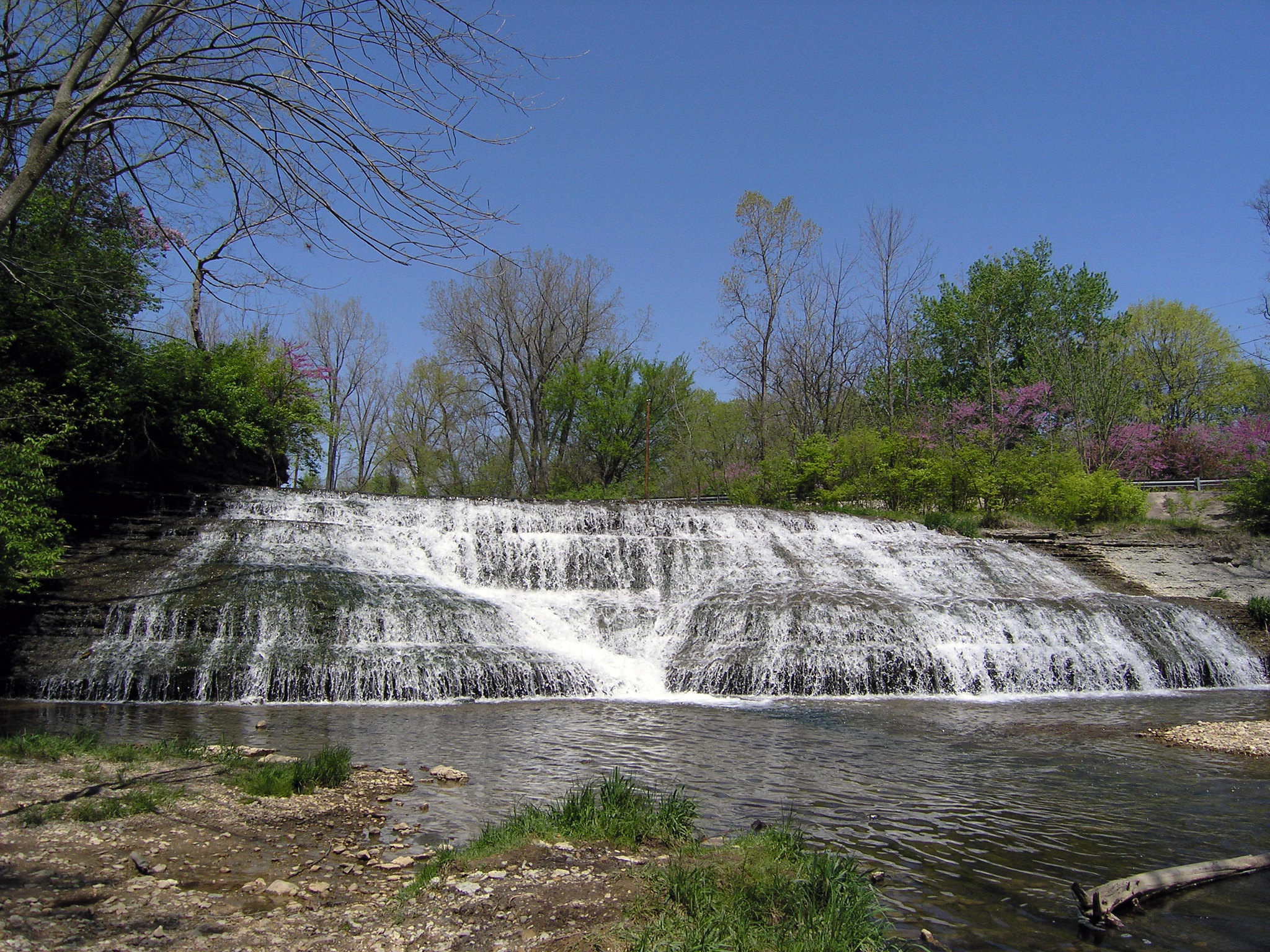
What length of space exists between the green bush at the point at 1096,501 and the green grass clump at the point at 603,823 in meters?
23.5

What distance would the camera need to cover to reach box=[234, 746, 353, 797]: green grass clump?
5293 millimetres

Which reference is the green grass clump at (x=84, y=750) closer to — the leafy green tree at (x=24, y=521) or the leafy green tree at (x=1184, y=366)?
the leafy green tree at (x=24, y=521)

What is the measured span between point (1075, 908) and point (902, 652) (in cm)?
940

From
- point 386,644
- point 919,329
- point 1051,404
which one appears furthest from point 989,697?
point 919,329

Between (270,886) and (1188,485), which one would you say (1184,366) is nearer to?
(1188,485)

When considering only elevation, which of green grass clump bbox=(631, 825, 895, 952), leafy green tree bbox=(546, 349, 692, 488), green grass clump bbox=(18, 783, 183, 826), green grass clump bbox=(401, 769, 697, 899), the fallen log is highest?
leafy green tree bbox=(546, 349, 692, 488)

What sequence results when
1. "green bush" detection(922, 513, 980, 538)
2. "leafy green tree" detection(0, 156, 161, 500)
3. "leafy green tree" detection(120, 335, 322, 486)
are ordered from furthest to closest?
"green bush" detection(922, 513, 980, 538) → "leafy green tree" detection(120, 335, 322, 486) → "leafy green tree" detection(0, 156, 161, 500)

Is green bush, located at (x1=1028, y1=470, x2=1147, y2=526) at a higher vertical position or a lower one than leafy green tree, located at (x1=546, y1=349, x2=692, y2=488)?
lower

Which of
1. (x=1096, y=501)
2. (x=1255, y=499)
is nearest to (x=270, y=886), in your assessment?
(x=1255, y=499)

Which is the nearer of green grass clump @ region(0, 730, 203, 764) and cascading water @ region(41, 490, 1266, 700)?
green grass clump @ region(0, 730, 203, 764)

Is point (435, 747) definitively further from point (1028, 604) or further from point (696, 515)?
point (696, 515)

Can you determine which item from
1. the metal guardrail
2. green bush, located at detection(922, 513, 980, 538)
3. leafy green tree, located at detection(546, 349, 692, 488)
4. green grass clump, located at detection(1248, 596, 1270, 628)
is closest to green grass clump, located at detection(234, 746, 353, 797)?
green grass clump, located at detection(1248, 596, 1270, 628)

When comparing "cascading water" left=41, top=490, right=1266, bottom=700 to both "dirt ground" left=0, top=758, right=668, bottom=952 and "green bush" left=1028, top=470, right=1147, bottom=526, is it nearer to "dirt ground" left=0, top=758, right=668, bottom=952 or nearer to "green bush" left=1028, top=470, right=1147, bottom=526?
"green bush" left=1028, top=470, right=1147, bottom=526

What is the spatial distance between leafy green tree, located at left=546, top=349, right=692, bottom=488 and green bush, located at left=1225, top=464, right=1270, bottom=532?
24004 millimetres
